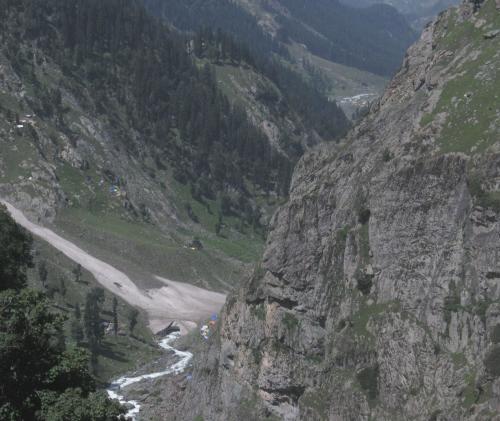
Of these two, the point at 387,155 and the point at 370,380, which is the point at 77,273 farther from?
the point at 370,380

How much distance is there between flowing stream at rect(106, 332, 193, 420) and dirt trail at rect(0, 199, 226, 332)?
937cm

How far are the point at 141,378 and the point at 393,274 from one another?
200 ft

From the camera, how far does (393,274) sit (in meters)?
68.8

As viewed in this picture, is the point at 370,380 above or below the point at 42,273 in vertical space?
above

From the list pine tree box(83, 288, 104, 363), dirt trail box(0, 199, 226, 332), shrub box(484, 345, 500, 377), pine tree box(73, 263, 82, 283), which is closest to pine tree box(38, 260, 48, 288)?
pine tree box(73, 263, 82, 283)

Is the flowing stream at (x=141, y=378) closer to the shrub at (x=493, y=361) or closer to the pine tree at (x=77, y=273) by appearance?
the pine tree at (x=77, y=273)

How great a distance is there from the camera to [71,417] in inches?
1326

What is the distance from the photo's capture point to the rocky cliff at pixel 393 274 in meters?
61.3

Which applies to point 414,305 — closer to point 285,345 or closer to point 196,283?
point 285,345

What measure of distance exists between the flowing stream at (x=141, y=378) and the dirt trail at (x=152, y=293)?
30.8 ft

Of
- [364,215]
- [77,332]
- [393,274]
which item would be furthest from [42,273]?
[393,274]

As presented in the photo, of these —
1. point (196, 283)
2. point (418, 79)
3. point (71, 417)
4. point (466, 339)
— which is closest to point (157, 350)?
point (196, 283)

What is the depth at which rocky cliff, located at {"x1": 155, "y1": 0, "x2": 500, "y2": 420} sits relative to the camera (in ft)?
201

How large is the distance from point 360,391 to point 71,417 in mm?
37756
